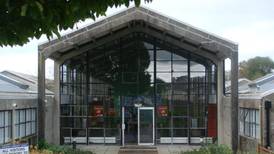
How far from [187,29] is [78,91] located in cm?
957

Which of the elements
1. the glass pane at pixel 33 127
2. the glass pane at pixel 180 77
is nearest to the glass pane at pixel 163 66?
the glass pane at pixel 180 77

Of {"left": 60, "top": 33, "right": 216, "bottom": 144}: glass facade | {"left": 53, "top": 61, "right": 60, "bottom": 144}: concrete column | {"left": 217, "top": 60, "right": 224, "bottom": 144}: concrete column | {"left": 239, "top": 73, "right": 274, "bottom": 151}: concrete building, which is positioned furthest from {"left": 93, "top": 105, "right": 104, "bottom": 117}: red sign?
{"left": 239, "top": 73, "right": 274, "bottom": 151}: concrete building

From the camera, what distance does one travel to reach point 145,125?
38062 millimetres

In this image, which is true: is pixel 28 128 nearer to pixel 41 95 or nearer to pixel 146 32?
pixel 41 95

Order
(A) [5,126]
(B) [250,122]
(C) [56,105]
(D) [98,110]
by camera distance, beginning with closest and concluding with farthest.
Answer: (A) [5,126]
(B) [250,122]
(C) [56,105]
(D) [98,110]

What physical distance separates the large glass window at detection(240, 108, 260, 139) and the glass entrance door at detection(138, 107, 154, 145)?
826 cm

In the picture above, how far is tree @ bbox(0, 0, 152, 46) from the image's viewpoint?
3895mm

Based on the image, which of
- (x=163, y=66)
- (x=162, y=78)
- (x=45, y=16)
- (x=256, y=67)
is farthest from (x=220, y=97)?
(x=256, y=67)

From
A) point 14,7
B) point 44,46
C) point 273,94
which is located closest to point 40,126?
point 44,46

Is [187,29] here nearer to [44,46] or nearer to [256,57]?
[44,46]

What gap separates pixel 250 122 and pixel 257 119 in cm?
223

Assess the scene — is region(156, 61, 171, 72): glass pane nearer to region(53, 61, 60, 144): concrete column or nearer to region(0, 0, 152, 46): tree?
region(53, 61, 60, 144): concrete column

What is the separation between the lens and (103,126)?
124ft

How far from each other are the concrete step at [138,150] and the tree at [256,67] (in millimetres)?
65006
